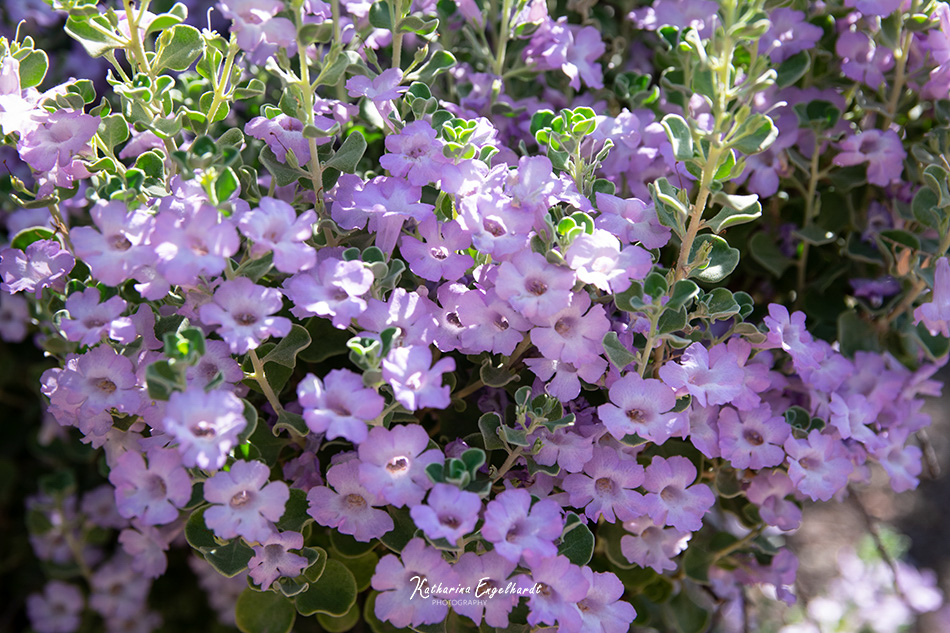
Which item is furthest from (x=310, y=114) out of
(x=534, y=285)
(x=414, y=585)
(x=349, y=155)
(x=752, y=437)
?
(x=752, y=437)

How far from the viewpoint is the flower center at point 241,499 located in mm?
764

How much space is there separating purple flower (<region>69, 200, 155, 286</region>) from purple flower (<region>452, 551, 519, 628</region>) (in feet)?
1.37

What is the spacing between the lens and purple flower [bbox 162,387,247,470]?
0.66 metres

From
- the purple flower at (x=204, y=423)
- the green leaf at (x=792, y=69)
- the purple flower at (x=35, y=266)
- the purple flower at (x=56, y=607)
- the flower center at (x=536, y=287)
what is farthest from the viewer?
the purple flower at (x=56, y=607)

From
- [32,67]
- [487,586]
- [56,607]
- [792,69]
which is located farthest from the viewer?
[56,607]

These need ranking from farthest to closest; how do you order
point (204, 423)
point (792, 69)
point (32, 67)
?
point (792, 69) < point (32, 67) < point (204, 423)

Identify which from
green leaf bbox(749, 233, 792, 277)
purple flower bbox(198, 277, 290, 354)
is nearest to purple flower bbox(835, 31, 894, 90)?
green leaf bbox(749, 233, 792, 277)

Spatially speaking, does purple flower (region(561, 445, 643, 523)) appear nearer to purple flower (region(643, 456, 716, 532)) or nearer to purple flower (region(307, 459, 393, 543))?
purple flower (region(643, 456, 716, 532))

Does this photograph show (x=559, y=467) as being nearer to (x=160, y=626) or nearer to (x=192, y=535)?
(x=192, y=535)

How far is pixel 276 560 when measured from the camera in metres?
0.83

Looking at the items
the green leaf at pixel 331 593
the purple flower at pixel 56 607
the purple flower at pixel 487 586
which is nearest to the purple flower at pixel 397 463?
the purple flower at pixel 487 586

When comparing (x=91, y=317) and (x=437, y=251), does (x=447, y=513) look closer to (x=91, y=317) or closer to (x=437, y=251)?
(x=437, y=251)

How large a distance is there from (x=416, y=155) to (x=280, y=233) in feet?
0.66

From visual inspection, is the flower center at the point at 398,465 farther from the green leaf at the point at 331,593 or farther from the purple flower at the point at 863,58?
the purple flower at the point at 863,58
